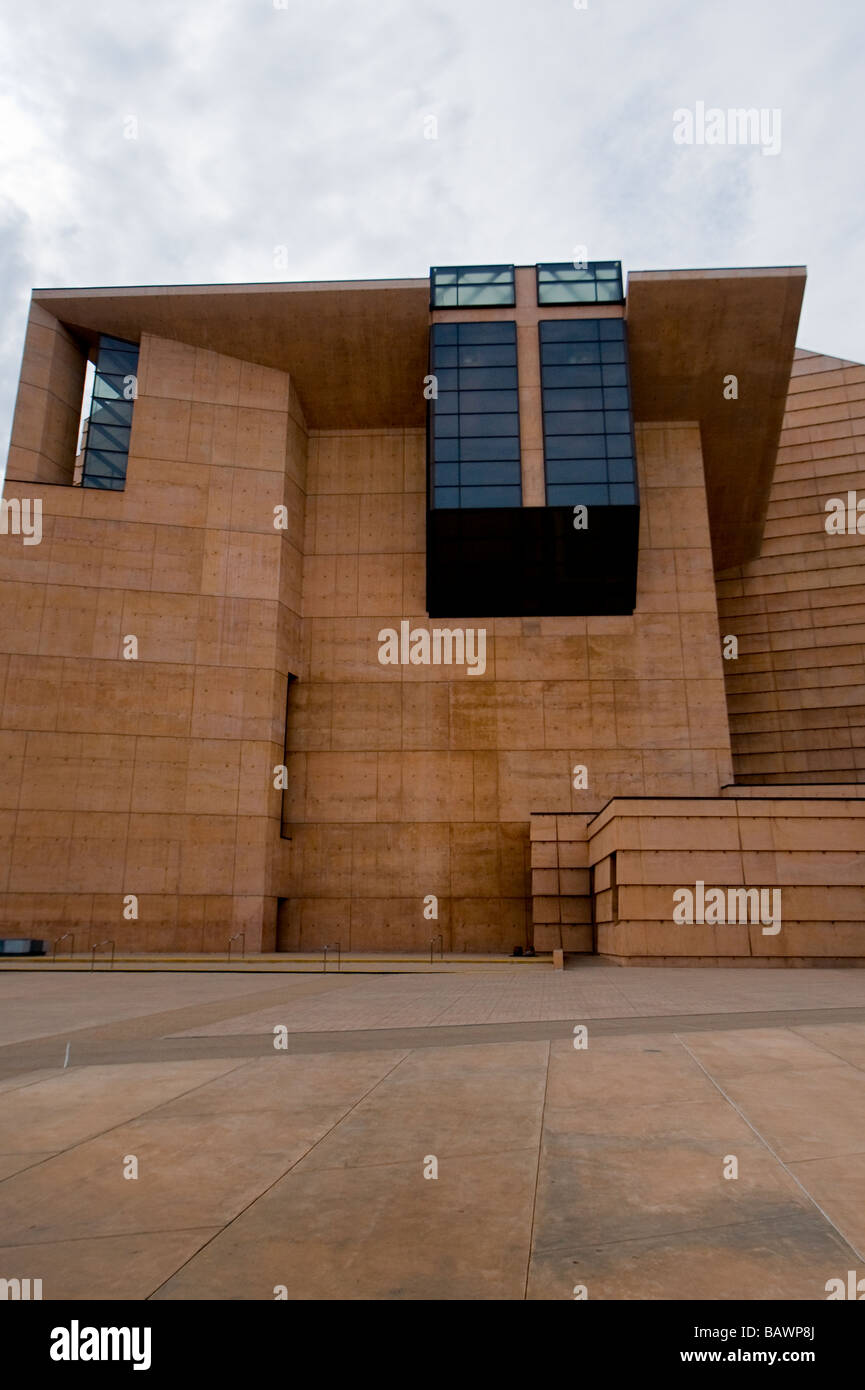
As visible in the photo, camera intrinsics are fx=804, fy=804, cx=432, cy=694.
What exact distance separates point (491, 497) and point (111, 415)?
1680 centimetres

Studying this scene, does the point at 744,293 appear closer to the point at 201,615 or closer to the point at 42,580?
the point at 201,615

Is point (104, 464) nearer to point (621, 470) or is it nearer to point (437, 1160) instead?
point (621, 470)

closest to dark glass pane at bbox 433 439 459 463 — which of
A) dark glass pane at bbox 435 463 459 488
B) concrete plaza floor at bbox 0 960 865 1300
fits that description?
dark glass pane at bbox 435 463 459 488

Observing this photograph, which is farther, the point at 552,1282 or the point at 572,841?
the point at 572,841

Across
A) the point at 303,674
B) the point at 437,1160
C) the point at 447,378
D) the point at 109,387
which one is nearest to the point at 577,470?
the point at 447,378

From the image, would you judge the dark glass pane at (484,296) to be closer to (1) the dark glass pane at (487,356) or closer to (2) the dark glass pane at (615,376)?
(1) the dark glass pane at (487,356)

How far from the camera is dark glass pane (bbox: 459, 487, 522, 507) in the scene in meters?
32.1

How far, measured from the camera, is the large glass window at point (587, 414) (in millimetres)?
32062

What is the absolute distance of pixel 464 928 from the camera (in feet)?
104

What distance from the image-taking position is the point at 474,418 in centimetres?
3328

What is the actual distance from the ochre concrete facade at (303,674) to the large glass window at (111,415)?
2.98 ft

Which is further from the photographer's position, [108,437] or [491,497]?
[108,437]
